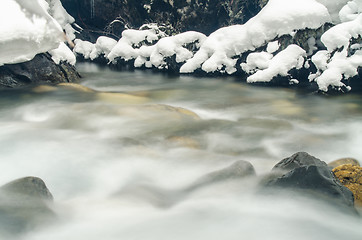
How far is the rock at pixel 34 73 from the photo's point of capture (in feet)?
26.8

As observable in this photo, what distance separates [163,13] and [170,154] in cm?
1314

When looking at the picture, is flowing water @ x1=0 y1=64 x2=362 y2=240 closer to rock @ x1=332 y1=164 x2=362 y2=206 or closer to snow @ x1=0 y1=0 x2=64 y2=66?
rock @ x1=332 y1=164 x2=362 y2=206

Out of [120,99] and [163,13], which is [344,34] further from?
[163,13]

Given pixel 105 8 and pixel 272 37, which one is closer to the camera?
pixel 272 37

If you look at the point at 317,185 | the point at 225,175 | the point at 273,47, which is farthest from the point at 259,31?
the point at 317,185

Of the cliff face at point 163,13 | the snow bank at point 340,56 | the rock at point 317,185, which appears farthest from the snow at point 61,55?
the rock at point 317,185

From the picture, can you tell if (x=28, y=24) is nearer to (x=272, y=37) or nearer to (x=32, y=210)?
(x=32, y=210)

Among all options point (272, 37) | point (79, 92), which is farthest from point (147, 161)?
point (272, 37)

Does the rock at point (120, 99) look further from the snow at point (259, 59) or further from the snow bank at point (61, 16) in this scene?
the snow bank at point (61, 16)

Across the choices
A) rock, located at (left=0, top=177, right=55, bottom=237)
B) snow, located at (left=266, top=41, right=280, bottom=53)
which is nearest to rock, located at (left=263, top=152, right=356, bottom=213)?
rock, located at (left=0, top=177, right=55, bottom=237)

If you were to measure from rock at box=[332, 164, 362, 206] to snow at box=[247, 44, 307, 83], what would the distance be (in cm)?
574

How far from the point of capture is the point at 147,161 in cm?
411

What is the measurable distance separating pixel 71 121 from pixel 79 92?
2.58 m

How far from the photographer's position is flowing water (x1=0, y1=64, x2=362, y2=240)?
106 inches
